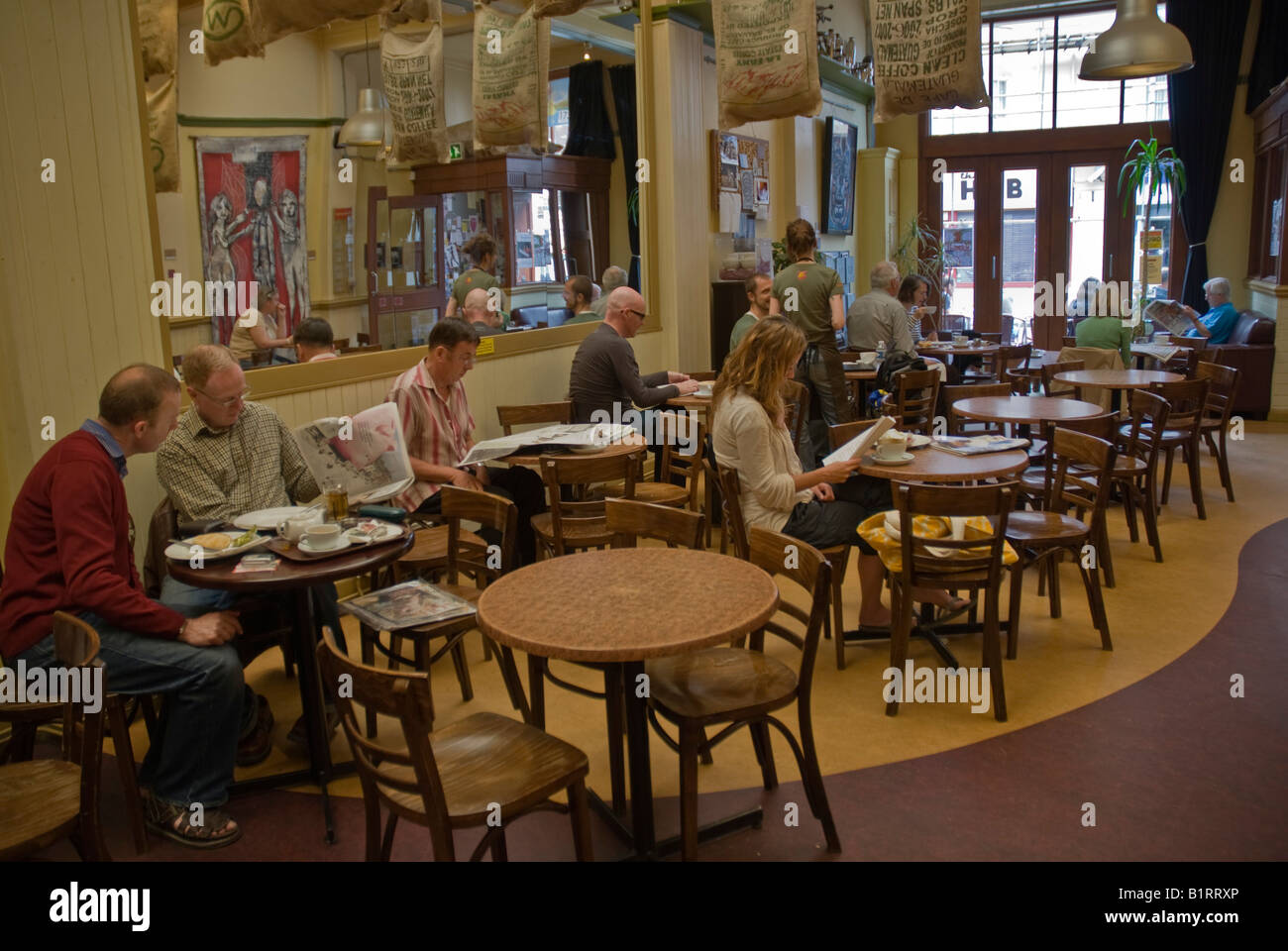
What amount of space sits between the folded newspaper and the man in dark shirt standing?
0.52 meters

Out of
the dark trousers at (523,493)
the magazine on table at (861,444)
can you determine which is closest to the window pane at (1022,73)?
the dark trousers at (523,493)

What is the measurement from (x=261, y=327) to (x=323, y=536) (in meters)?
4.29

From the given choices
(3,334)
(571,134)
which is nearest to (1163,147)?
(571,134)

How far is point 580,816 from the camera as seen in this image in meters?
A: 2.54

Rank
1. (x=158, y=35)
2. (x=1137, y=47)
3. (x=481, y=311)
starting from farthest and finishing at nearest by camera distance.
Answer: (x=481, y=311) < (x=1137, y=47) < (x=158, y=35)

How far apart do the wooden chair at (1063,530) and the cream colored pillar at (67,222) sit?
3.40 metres

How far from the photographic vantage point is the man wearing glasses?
3.48 meters

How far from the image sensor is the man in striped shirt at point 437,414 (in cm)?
456

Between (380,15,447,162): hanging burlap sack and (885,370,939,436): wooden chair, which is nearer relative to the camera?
(380,15,447,162): hanging burlap sack

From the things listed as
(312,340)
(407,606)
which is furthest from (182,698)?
(312,340)

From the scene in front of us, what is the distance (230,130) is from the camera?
24.1 feet

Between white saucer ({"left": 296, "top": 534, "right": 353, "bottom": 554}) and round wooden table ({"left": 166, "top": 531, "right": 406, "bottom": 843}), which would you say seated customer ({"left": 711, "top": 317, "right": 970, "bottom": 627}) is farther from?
white saucer ({"left": 296, "top": 534, "right": 353, "bottom": 554})

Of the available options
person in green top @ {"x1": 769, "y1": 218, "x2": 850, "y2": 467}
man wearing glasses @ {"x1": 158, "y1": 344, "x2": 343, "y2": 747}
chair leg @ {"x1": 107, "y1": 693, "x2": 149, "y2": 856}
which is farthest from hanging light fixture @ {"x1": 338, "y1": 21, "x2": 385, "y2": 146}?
chair leg @ {"x1": 107, "y1": 693, "x2": 149, "y2": 856}

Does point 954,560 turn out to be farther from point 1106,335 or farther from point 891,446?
point 1106,335
